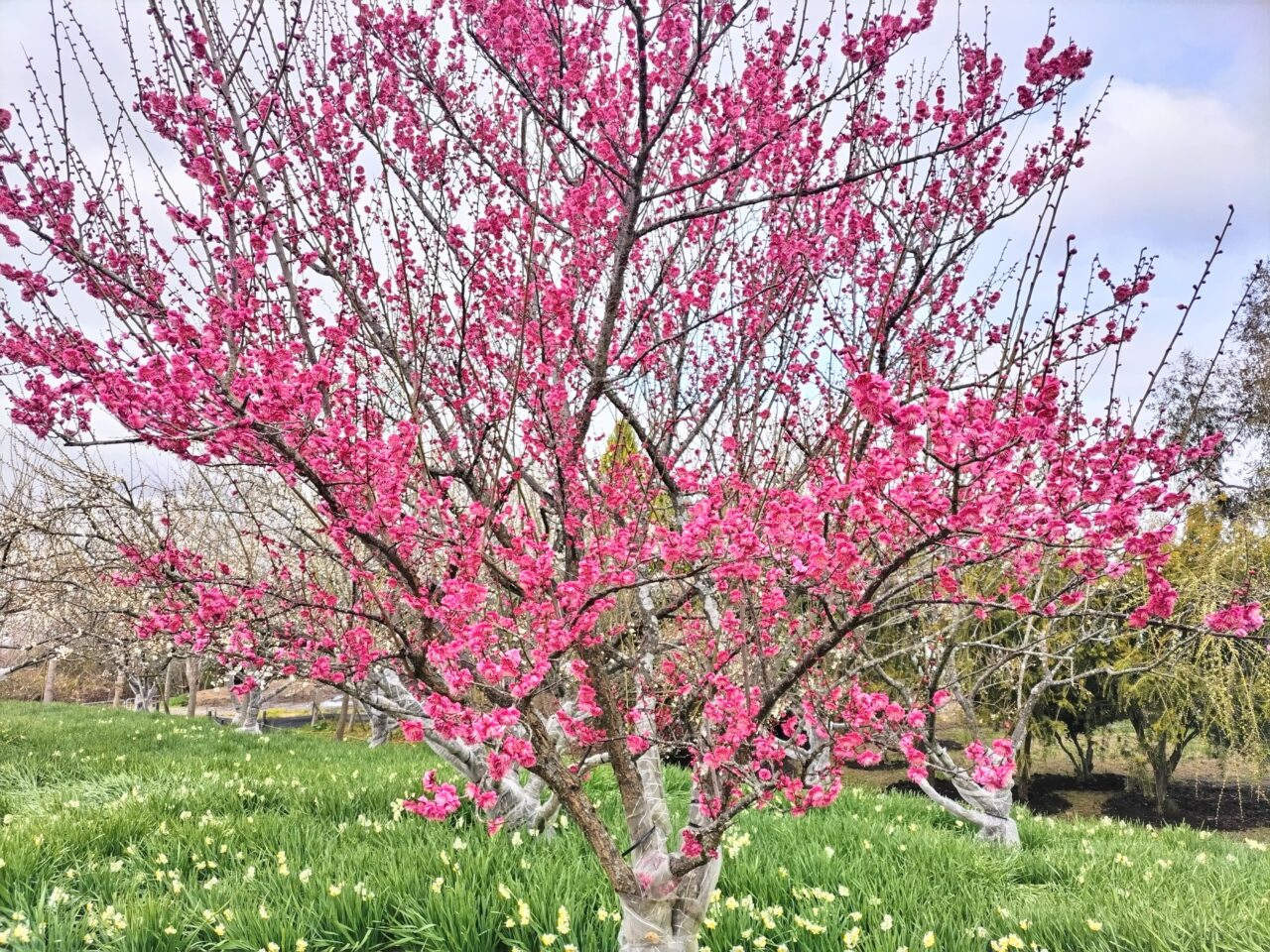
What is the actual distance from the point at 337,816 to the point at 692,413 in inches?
175

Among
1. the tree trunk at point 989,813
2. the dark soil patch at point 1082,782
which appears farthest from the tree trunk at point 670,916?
the dark soil patch at point 1082,782

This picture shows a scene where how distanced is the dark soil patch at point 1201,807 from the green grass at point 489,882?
7.51 m

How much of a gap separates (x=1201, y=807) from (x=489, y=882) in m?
15.2

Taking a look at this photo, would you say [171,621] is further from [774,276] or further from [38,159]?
[774,276]

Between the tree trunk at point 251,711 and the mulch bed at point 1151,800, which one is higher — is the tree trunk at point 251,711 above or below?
above

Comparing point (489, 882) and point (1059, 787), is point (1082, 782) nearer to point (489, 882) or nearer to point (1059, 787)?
point (1059, 787)

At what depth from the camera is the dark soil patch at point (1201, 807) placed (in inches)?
482

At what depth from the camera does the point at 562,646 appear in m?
2.72

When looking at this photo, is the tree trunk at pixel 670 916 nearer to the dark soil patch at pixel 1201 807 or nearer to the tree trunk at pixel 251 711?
the dark soil patch at pixel 1201 807

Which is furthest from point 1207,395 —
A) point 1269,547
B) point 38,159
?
point 38,159

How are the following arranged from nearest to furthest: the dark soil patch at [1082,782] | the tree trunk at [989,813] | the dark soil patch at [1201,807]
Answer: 1. the tree trunk at [989,813]
2. the dark soil patch at [1201,807]
3. the dark soil patch at [1082,782]

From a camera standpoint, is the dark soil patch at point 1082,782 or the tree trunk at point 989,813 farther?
the dark soil patch at point 1082,782

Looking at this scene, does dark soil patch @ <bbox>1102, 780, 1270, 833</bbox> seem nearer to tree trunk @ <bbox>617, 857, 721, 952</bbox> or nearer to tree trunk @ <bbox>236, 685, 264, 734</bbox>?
tree trunk @ <bbox>617, 857, 721, 952</bbox>

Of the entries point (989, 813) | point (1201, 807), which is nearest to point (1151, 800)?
point (1201, 807)
